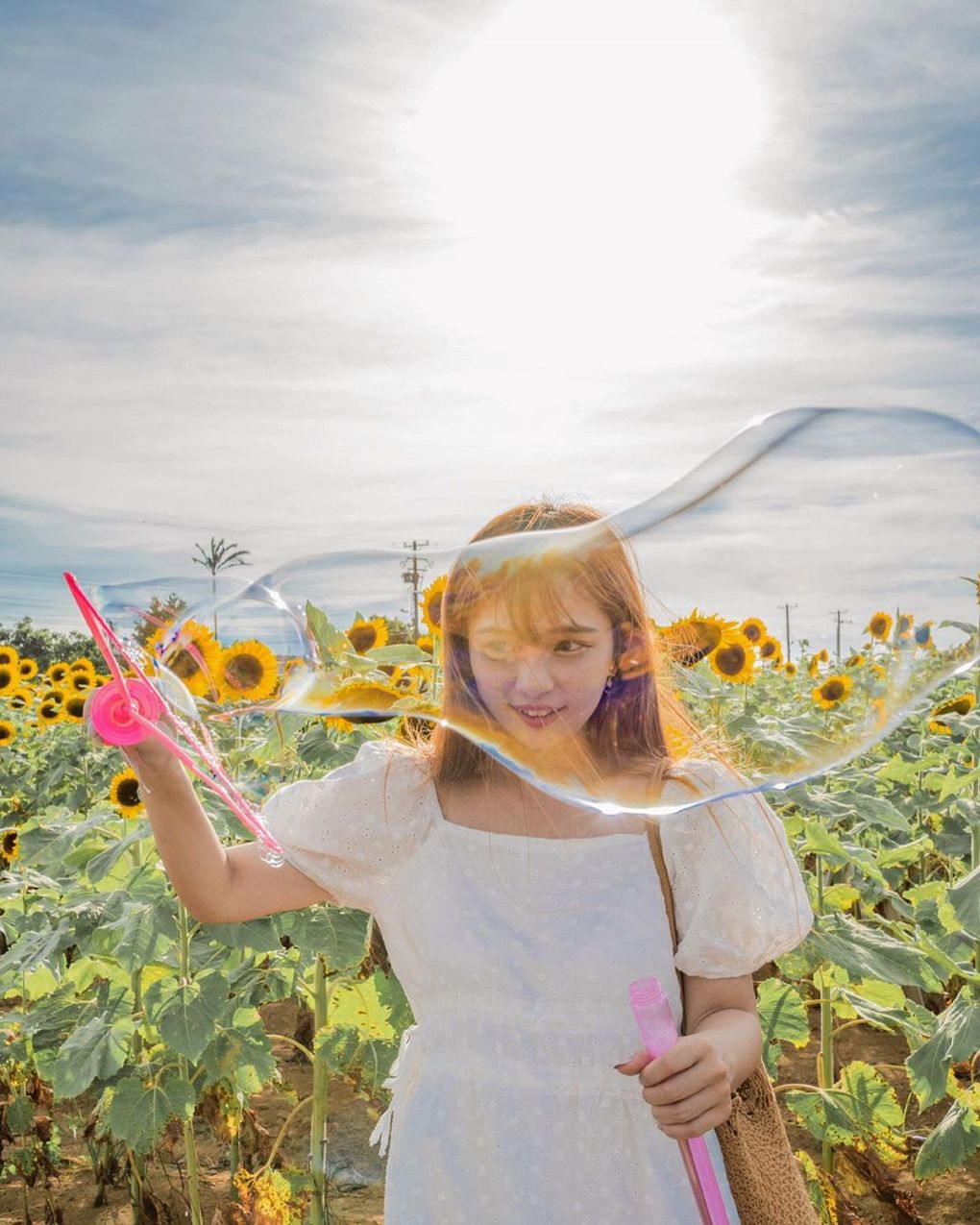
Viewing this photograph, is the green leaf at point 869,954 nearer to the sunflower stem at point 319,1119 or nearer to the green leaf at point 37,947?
the sunflower stem at point 319,1119

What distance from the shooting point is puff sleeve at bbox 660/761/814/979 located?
1681mm

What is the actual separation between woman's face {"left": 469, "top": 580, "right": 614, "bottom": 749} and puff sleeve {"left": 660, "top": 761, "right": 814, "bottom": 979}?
0.21 metres

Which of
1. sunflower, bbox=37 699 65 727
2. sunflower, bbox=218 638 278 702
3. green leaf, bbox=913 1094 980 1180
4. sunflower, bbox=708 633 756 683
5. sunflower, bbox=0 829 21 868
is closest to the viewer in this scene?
sunflower, bbox=218 638 278 702

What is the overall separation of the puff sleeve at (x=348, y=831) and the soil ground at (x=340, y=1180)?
1674 mm

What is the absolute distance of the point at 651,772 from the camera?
1.83 m

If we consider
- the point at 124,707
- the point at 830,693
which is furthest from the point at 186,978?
the point at 830,693

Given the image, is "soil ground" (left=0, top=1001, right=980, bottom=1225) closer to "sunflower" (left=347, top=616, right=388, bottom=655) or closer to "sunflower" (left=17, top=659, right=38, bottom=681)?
"sunflower" (left=347, top=616, right=388, bottom=655)

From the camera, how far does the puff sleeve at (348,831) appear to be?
1.88 meters

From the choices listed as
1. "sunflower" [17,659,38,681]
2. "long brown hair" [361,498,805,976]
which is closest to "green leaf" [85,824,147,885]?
"long brown hair" [361,498,805,976]

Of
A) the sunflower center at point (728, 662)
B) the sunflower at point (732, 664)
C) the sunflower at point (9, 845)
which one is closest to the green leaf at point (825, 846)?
the sunflower at point (732, 664)

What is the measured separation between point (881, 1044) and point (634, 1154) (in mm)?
3867

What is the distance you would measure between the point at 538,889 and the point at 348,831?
1.02ft

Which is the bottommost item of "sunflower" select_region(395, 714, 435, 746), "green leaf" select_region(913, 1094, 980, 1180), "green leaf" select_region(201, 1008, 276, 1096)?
"green leaf" select_region(913, 1094, 980, 1180)

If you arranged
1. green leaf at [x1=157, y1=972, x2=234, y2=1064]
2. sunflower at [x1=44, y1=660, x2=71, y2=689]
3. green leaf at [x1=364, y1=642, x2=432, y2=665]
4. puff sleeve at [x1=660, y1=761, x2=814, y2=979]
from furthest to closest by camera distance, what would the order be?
sunflower at [x1=44, y1=660, x2=71, y2=689] < green leaf at [x1=157, y1=972, x2=234, y2=1064] < green leaf at [x1=364, y1=642, x2=432, y2=665] < puff sleeve at [x1=660, y1=761, x2=814, y2=979]
